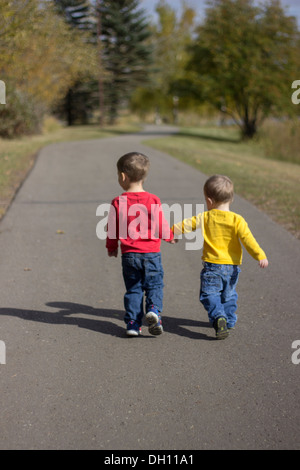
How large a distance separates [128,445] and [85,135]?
87.3 feet

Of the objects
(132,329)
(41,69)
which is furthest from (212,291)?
(41,69)

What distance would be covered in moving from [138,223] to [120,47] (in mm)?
43572

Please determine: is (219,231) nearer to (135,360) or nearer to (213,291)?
(213,291)

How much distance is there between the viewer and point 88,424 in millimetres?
3021

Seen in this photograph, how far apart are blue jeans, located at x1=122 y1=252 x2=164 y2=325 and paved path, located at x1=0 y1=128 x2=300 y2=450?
0.24 meters

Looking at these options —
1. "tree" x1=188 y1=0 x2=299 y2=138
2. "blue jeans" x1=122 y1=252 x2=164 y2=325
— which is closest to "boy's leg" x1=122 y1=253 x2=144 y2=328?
"blue jeans" x1=122 y1=252 x2=164 y2=325

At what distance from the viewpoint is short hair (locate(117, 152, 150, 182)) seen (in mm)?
4055

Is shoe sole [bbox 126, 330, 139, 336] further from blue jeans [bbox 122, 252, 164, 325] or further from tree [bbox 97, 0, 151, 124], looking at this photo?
tree [bbox 97, 0, 151, 124]

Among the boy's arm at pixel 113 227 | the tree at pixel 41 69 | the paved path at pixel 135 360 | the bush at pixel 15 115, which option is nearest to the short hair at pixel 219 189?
the boy's arm at pixel 113 227

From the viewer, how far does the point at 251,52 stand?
27.8m

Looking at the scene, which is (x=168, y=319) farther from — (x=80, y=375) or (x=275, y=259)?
(x=275, y=259)

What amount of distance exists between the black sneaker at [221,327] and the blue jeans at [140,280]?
461 mm

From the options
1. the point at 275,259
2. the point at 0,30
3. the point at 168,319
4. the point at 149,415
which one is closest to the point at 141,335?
the point at 168,319

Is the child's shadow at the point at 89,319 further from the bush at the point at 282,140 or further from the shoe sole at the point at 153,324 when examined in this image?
the bush at the point at 282,140
